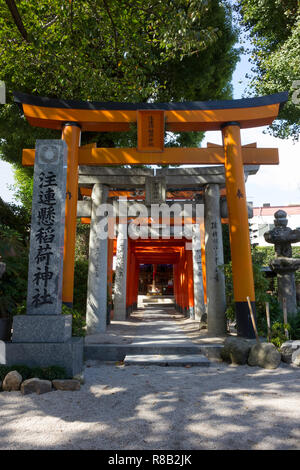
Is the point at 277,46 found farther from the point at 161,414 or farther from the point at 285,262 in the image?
the point at 161,414

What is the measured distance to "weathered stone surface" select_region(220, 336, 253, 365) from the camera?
5.62m

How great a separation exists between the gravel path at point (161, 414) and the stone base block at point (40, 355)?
464mm

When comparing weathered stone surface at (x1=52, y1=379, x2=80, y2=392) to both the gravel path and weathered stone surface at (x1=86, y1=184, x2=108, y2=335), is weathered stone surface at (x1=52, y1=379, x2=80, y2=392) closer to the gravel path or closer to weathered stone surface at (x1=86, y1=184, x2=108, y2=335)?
the gravel path

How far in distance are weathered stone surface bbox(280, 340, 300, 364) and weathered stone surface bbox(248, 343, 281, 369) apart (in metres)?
0.27

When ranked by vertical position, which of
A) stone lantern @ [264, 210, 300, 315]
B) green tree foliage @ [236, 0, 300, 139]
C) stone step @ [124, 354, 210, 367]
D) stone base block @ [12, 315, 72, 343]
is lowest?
stone step @ [124, 354, 210, 367]

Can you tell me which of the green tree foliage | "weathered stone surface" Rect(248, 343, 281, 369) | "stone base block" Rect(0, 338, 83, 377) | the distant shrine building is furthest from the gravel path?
the green tree foliage

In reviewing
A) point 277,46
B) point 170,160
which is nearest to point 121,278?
point 170,160

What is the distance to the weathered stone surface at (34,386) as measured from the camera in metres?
3.97

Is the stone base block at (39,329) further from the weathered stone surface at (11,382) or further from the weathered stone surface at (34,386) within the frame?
the weathered stone surface at (34,386)

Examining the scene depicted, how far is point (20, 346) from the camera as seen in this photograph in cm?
451

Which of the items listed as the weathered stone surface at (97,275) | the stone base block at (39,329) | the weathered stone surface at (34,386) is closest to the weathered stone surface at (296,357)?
Result: the stone base block at (39,329)
